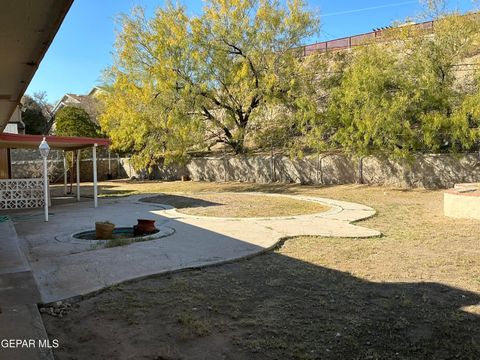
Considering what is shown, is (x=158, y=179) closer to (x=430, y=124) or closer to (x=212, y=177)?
(x=212, y=177)

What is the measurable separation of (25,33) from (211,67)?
19.8 metres

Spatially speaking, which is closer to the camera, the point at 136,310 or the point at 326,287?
the point at 136,310

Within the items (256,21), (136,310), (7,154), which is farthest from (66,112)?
(136,310)

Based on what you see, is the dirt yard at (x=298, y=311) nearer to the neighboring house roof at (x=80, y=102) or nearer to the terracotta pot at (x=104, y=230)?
the terracotta pot at (x=104, y=230)

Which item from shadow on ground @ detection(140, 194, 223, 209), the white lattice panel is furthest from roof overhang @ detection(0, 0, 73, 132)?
the white lattice panel

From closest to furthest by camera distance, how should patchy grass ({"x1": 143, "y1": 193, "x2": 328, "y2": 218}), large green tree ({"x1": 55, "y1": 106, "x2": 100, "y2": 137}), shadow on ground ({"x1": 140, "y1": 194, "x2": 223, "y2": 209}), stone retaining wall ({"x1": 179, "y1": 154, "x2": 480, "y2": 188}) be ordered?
patchy grass ({"x1": 143, "y1": 193, "x2": 328, "y2": 218}) < shadow on ground ({"x1": 140, "y1": 194, "x2": 223, "y2": 209}) < stone retaining wall ({"x1": 179, "y1": 154, "x2": 480, "y2": 188}) < large green tree ({"x1": 55, "y1": 106, "x2": 100, "y2": 137})

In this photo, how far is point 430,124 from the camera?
17.2m

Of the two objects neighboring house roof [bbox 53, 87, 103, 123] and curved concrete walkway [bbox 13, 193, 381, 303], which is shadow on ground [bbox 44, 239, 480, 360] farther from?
neighboring house roof [bbox 53, 87, 103, 123]

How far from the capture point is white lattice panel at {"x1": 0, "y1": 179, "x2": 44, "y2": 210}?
15383mm

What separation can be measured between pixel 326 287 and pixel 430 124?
13.6 meters

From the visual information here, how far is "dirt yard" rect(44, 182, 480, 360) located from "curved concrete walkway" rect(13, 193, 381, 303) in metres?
0.51

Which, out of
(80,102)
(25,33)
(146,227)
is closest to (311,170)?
(146,227)

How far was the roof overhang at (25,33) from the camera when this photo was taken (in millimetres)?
2523

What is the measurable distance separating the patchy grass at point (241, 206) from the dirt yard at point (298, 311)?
191 inches
